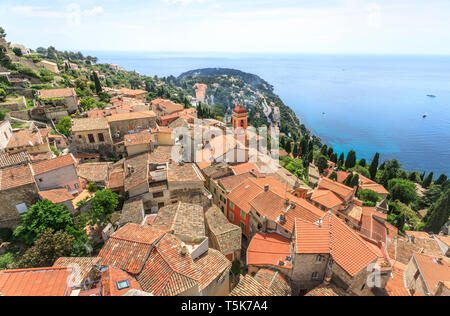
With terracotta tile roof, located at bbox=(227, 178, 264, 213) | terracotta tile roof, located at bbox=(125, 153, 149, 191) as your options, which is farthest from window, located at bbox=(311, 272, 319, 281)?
terracotta tile roof, located at bbox=(125, 153, 149, 191)

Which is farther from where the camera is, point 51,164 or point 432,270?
point 51,164

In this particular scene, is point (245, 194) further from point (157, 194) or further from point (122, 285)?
point (122, 285)

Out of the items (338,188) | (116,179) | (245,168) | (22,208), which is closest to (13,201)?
(22,208)

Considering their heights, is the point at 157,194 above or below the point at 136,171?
below

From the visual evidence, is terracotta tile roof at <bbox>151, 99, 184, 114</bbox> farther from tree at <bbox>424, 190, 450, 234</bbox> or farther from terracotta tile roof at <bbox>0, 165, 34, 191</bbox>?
tree at <bbox>424, 190, 450, 234</bbox>

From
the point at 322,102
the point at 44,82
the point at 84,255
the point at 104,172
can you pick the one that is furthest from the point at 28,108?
the point at 322,102

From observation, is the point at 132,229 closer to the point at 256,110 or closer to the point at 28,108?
the point at 28,108
